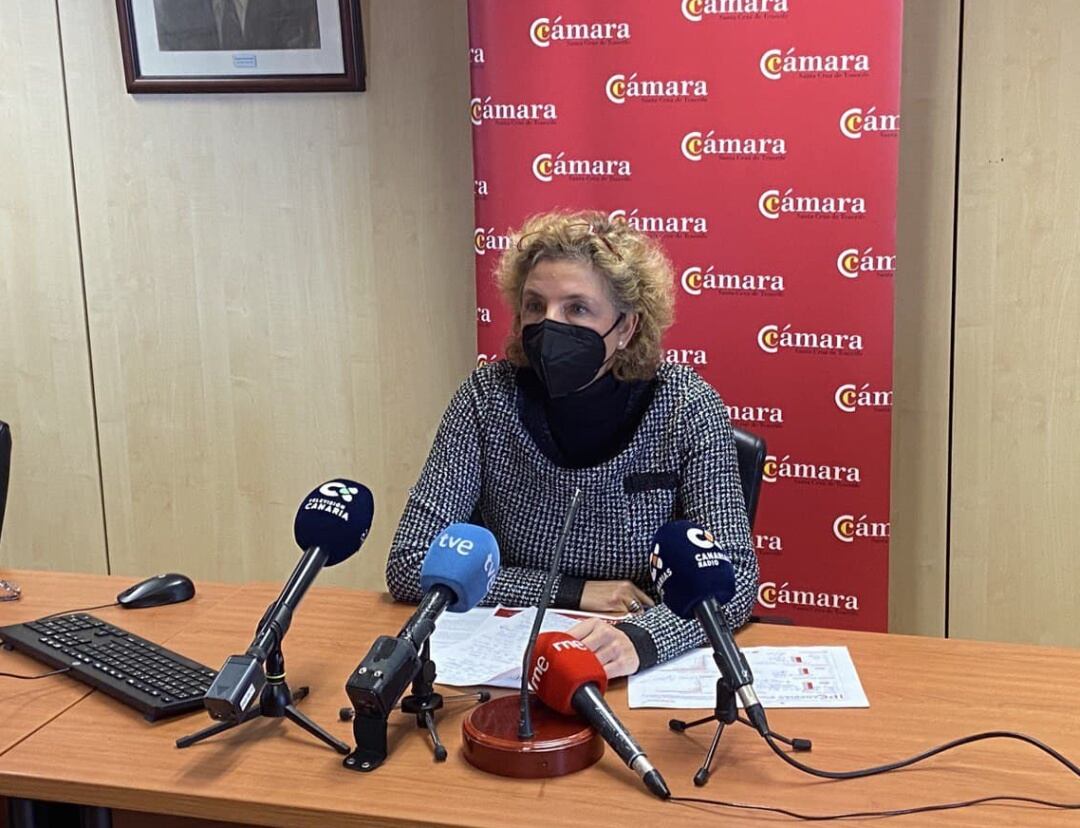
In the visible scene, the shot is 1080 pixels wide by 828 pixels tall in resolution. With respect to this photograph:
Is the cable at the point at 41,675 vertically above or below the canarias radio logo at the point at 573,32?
below

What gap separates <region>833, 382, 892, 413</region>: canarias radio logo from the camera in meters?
2.80

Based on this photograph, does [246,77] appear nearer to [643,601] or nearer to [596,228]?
[596,228]

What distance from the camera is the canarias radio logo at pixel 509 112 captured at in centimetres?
291

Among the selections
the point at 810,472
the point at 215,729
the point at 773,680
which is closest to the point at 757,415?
the point at 810,472

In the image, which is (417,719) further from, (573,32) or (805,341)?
(573,32)

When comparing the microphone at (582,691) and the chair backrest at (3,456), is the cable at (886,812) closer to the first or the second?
the microphone at (582,691)

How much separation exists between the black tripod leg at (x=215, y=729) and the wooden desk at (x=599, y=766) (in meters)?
0.01

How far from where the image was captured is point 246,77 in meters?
3.24

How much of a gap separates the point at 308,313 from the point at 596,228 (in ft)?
4.73

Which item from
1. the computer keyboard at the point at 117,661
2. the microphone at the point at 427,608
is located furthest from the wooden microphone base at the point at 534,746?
the computer keyboard at the point at 117,661

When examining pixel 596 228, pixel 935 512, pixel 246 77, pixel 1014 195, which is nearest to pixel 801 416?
pixel 935 512

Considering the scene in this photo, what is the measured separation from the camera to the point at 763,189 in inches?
111

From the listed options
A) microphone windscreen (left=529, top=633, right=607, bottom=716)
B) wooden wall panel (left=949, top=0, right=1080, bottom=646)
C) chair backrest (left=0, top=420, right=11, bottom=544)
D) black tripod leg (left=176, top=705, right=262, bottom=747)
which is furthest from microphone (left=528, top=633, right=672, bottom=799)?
wooden wall panel (left=949, top=0, right=1080, bottom=646)

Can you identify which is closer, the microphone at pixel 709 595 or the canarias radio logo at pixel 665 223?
the microphone at pixel 709 595
